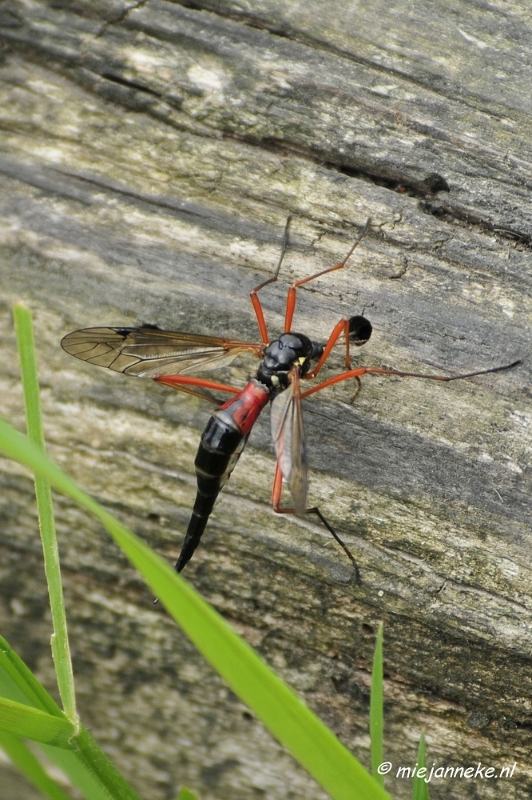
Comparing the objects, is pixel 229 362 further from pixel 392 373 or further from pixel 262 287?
pixel 392 373

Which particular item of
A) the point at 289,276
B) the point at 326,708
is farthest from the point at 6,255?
the point at 326,708

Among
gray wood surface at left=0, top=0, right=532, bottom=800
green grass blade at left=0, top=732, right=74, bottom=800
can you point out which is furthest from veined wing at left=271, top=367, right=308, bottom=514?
green grass blade at left=0, top=732, right=74, bottom=800

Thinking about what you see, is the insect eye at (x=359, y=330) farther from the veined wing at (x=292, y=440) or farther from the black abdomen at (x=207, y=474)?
the black abdomen at (x=207, y=474)

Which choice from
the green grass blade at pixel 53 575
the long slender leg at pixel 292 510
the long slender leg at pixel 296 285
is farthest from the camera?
the long slender leg at pixel 296 285

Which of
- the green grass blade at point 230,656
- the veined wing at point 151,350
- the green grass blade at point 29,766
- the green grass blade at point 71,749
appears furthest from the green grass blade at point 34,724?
the veined wing at point 151,350

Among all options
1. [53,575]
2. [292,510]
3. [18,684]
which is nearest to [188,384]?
[292,510]

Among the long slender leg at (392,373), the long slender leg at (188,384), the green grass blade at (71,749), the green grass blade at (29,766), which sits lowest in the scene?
the green grass blade at (29,766)

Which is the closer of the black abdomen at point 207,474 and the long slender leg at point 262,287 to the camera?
the black abdomen at point 207,474
